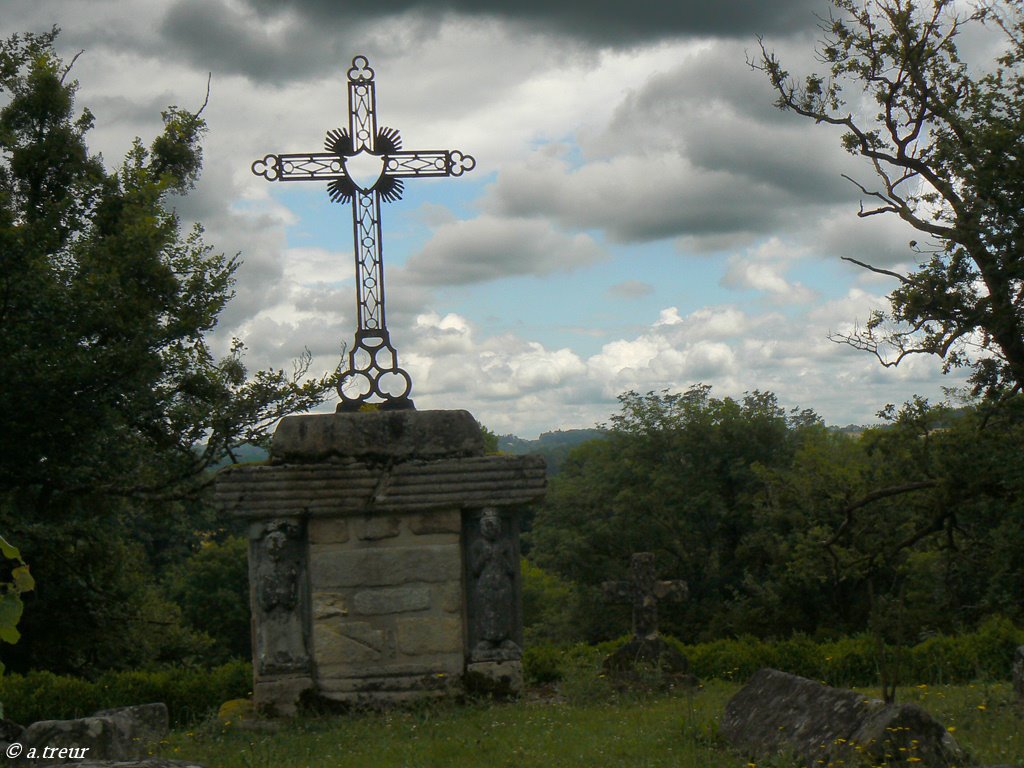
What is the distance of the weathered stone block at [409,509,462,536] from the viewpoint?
717 cm

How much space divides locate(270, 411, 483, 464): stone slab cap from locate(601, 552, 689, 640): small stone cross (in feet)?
6.61

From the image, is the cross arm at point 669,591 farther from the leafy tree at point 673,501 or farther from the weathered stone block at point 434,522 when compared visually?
the leafy tree at point 673,501

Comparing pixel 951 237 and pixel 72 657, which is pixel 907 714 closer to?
pixel 951 237

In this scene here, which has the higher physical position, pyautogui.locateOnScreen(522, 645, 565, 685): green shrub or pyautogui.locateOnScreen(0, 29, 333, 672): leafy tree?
pyautogui.locateOnScreen(0, 29, 333, 672): leafy tree

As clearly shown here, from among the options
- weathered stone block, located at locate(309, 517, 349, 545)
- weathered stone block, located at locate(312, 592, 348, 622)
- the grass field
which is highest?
weathered stone block, located at locate(309, 517, 349, 545)

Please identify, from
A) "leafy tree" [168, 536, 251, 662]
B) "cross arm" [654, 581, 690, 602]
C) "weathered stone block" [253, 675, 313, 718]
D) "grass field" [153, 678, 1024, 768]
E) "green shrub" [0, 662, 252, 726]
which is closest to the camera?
"grass field" [153, 678, 1024, 768]

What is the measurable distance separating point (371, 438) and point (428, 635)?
1.39m

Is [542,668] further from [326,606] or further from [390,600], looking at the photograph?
[326,606]

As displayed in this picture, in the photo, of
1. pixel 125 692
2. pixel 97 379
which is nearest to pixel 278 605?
pixel 125 692

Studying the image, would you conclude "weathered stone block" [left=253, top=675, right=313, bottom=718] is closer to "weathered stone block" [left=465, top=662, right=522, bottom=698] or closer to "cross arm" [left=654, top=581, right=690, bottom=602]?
"weathered stone block" [left=465, top=662, right=522, bottom=698]

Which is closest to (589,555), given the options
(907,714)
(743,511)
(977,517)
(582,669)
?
(743,511)

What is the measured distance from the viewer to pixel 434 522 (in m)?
7.18

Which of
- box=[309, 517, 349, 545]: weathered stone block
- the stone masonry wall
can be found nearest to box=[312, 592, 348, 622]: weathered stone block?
the stone masonry wall

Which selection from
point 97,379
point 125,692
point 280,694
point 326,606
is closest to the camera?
point 280,694
